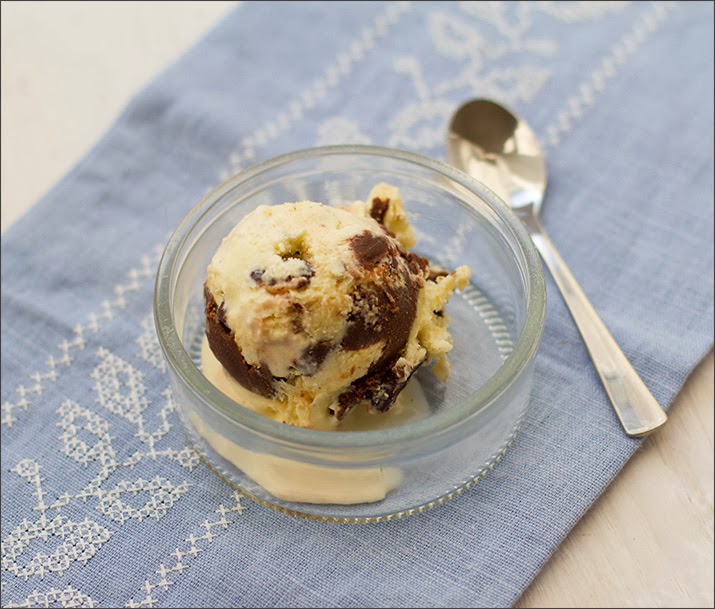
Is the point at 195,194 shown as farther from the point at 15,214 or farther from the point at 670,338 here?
the point at 670,338

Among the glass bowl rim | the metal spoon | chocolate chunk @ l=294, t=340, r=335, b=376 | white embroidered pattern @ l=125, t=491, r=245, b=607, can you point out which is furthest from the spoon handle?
white embroidered pattern @ l=125, t=491, r=245, b=607

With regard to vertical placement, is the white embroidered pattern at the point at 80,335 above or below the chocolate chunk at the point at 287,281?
below

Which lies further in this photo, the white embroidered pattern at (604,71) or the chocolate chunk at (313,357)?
the white embroidered pattern at (604,71)

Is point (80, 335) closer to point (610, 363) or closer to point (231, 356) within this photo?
point (231, 356)

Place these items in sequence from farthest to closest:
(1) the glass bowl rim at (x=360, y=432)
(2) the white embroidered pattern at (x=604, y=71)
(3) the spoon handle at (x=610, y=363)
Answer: (2) the white embroidered pattern at (x=604, y=71) < (3) the spoon handle at (x=610, y=363) < (1) the glass bowl rim at (x=360, y=432)

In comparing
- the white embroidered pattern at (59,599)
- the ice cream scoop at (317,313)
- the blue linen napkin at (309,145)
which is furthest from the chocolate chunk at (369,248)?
the white embroidered pattern at (59,599)

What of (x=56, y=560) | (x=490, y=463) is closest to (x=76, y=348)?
(x=56, y=560)

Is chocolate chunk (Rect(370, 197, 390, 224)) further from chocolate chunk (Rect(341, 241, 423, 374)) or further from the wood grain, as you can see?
the wood grain

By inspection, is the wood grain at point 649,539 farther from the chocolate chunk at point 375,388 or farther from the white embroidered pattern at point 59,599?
the white embroidered pattern at point 59,599

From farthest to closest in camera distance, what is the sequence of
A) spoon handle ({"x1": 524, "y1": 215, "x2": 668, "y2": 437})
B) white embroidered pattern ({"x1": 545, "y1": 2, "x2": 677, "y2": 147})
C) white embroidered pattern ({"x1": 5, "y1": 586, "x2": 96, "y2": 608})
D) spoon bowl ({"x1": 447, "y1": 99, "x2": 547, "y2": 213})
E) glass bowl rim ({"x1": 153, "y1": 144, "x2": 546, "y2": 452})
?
white embroidered pattern ({"x1": 545, "y1": 2, "x2": 677, "y2": 147}) → spoon bowl ({"x1": 447, "y1": 99, "x2": 547, "y2": 213}) → spoon handle ({"x1": 524, "y1": 215, "x2": 668, "y2": 437}) → white embroidered pattern ({"x1": 5, "y1": 586, "x2": 96, "y2": 608}) → glass bowl rim ({"x1": 153, "y1": 144, "x2": 546, "y2": 452})
